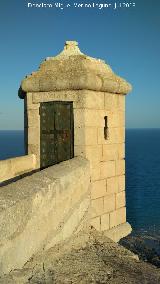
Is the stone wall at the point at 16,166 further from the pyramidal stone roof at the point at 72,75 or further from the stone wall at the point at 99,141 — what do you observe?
the pyramidal stone roof at the point at 72,75

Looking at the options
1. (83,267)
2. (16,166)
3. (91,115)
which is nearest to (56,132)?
(91,115)

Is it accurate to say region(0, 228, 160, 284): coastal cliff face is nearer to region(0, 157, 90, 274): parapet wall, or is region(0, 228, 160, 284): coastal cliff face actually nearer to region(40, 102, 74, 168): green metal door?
region(0, 157, 90, 274): parapet wall

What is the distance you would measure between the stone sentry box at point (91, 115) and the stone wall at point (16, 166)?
0.57 ft

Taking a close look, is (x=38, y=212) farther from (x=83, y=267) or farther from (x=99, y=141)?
(x=99, y=141)

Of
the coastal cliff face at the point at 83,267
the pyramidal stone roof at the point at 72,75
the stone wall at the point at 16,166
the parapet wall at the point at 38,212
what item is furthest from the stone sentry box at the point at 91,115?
the coastal cliff face at the point at 83,267

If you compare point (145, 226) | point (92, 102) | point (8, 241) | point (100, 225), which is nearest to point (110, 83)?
point (92, 102)

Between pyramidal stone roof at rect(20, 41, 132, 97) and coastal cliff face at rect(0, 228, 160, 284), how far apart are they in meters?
3.06

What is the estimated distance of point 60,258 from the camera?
156 inches

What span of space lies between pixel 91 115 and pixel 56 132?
82cm

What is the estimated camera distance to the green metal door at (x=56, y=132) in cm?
713

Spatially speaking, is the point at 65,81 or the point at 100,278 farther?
the point at 65,81

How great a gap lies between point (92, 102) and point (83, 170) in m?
1.77

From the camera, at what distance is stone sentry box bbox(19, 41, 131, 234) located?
272 inches

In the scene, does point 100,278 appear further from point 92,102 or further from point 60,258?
point 92,102
